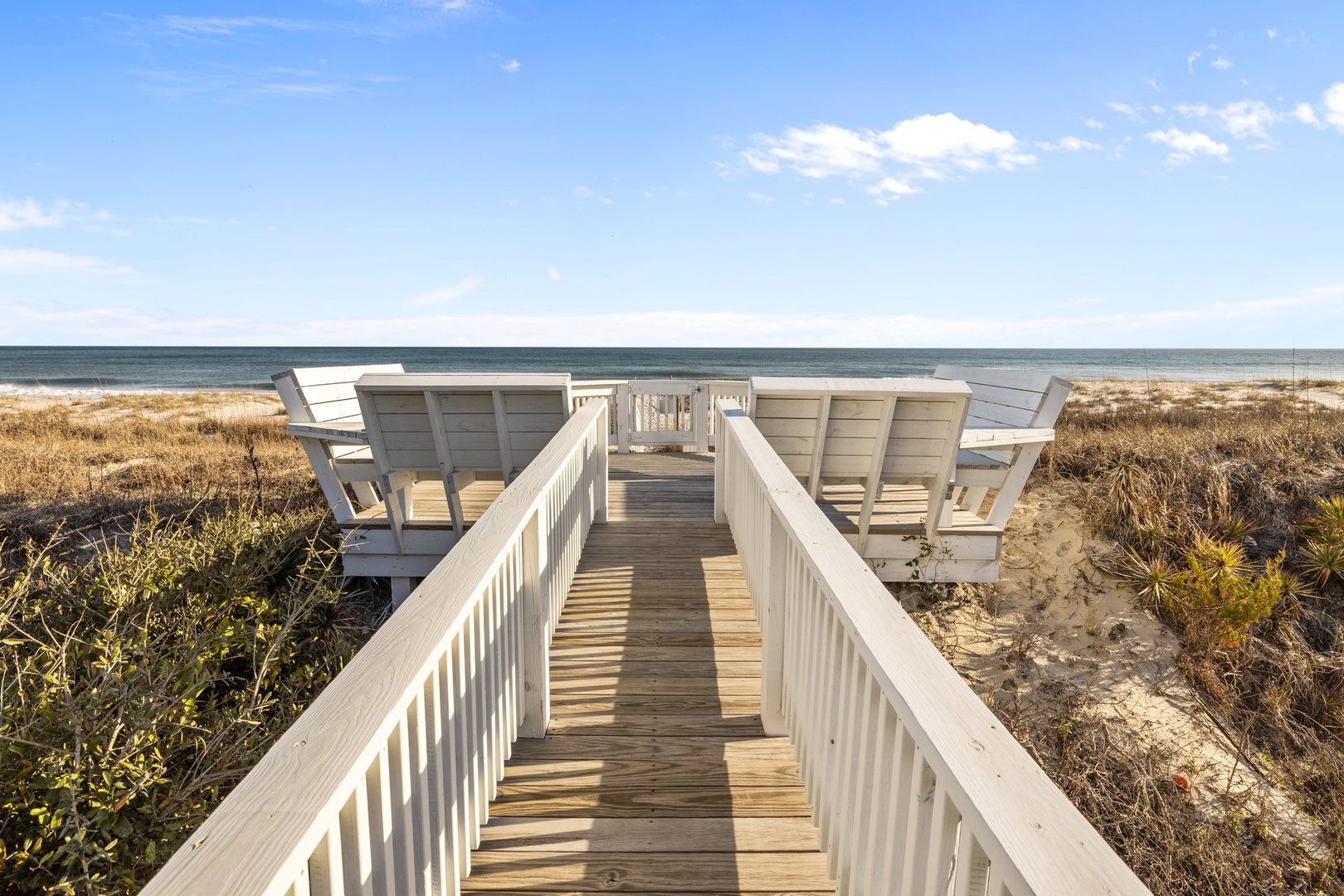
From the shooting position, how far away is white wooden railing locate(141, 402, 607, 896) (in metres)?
0.82

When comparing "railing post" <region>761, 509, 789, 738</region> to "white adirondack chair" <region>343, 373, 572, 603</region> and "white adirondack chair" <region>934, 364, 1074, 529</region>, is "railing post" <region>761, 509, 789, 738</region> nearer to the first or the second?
"white adirondack chair" <region>343, 373, 572, 603</region>

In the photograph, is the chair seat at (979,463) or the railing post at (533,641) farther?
the chair seat at (979,463)

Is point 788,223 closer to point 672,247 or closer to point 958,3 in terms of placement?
point 672,247

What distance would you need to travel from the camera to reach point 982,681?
496 centimetres

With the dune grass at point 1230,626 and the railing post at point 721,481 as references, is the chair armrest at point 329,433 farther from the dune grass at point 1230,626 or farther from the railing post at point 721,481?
the dune grass at point 1230,626

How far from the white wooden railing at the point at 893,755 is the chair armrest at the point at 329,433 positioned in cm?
397

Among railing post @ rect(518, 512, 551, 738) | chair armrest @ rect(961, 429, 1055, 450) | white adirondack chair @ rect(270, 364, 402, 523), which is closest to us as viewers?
railing post @ rect(518, 512, 551, 738)

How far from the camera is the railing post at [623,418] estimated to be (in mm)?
8969

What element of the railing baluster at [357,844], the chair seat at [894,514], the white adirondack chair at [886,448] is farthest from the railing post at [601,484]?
the railing baluster at [357,844]

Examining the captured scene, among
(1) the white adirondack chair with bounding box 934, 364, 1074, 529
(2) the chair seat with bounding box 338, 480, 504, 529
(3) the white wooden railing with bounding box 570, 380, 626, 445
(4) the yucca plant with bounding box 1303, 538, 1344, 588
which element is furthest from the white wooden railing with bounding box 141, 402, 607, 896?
(4) the yucca plant with bounding box 1303, 538, 1344, 588

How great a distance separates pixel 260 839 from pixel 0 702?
2442 millimetres

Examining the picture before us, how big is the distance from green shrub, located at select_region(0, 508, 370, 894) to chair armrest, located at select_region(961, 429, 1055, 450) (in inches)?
189

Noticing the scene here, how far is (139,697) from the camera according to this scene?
2.62 metres

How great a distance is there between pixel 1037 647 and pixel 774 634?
154 inches
